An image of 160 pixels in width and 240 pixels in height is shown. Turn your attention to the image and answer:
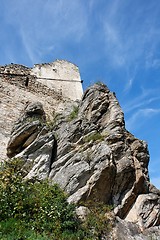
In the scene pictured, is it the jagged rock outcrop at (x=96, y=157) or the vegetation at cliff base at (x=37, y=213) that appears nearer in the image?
the vegetation at cliff base at (x=37, y=213)

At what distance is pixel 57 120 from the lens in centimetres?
1228

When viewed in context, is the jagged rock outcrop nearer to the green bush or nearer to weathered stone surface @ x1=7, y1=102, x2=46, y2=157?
weathered stone surface @ x1=7, y1=102, x2=46, y2=157

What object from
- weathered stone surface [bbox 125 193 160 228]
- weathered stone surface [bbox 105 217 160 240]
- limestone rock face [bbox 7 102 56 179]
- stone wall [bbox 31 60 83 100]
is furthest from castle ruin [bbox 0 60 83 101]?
weathered stone surface [bbox 105 217 160 240]

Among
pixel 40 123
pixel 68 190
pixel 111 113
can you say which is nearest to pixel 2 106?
pixel 40 123

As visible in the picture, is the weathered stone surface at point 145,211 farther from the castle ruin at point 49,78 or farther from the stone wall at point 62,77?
the stone wall at point 62,77

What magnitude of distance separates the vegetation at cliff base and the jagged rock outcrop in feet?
2.70

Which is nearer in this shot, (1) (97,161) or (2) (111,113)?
(1) (97,161)

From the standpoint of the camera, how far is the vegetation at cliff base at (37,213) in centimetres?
677

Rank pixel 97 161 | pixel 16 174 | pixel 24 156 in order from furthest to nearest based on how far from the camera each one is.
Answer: pixel 24 156 < pixel 97 161 < pixel 16 174

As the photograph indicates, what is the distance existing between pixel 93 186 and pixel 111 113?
136 inches

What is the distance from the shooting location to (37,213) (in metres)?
7.53

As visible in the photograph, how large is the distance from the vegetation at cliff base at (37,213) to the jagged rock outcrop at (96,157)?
82cm

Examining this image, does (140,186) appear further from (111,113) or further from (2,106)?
(2,106)

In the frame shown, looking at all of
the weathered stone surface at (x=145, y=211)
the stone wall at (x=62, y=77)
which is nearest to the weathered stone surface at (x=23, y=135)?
the weathered stone surface at (x=145, y=211)
